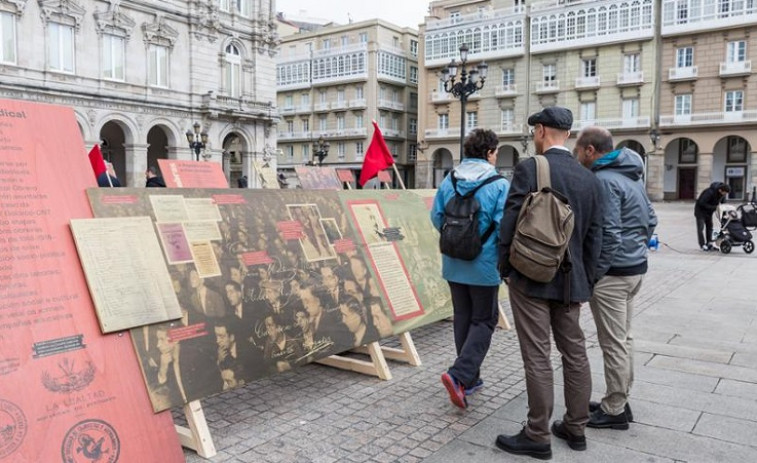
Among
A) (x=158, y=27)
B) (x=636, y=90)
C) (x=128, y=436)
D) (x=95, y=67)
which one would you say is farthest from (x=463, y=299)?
(x=636, y=90)

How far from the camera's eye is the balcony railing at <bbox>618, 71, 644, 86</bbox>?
38.2 metres

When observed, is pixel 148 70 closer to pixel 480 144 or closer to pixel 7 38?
pixel 7 38

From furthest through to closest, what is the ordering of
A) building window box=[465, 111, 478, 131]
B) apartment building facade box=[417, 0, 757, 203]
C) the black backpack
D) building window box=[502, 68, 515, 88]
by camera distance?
building window box=[465, 111, 478, 131]
building window box=[502, 68, 515, 88]
apartment building facade box=[417, 0, 757, 203]
the black backpack

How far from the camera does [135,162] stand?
27828 millimetres

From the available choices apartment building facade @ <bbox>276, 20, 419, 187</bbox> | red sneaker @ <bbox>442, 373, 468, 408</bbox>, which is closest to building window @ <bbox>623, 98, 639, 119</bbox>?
apartment building facade @ <bbox>276, 20, 419, 187</bbox>

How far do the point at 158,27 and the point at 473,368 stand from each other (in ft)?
95.5

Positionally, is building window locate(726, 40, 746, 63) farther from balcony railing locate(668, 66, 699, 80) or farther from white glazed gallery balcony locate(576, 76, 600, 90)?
white glazed gallery balcony locate(576, 76, 600, 90)

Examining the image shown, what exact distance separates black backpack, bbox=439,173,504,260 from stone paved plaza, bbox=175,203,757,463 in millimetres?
1071

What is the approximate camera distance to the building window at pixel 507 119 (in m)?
43.3

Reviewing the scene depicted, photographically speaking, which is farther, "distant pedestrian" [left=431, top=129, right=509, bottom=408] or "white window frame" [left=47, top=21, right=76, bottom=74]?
"white window frame" [left=47, top=21, right=76, bottom=74]

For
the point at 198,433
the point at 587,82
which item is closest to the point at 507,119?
the point at 587,82

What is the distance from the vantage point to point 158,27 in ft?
94.2

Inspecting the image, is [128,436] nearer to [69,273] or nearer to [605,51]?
[69,273]

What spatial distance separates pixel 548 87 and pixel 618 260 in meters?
40.6
